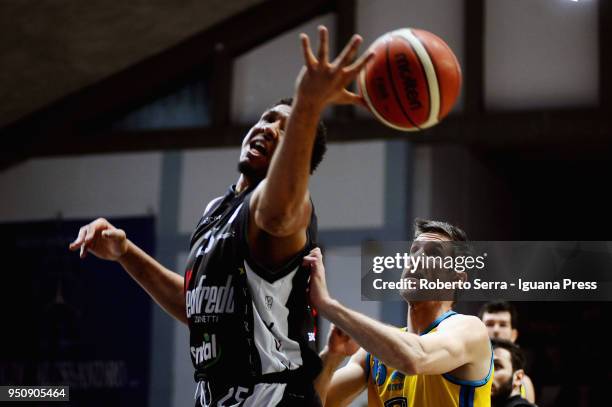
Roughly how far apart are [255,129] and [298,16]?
21.1 feet

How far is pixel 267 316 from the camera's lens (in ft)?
8.68

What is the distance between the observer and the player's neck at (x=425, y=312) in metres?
3.49

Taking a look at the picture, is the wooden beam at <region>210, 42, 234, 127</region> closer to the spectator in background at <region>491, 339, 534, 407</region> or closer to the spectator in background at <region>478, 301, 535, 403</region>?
the spectator in background at <region>478, 301, 535, 403</region>

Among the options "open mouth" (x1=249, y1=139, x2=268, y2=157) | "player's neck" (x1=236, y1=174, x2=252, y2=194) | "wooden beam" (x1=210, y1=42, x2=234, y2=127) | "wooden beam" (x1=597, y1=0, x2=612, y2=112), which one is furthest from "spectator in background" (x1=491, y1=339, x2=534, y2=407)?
"wooden beam" (x1=210, y1=42, x2=234, y2=127)

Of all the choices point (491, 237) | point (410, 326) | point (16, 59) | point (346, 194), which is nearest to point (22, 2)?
point (16, 59)

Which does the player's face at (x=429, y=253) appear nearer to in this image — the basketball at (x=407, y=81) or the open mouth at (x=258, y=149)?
the basketball at (x=407, y=81)

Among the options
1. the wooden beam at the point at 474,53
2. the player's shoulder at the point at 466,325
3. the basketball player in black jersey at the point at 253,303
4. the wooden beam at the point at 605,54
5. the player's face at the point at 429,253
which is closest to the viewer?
the basketball player in black jersey at the point at 253,303

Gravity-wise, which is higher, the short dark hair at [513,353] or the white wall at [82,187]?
the white wall at [82,187]

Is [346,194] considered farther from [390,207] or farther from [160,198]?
[160,198]

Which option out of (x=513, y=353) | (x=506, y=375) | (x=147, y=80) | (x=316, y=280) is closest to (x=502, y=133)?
(x=147, y=80)

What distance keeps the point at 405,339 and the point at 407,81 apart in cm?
83

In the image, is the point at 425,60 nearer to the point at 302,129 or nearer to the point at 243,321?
the point at 302,129

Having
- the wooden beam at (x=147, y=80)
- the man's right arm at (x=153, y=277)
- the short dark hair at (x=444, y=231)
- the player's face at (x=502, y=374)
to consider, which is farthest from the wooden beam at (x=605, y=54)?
the man's right arm at (x=153, y=277)

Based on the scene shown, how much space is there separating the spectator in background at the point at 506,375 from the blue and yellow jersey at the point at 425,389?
105cm
